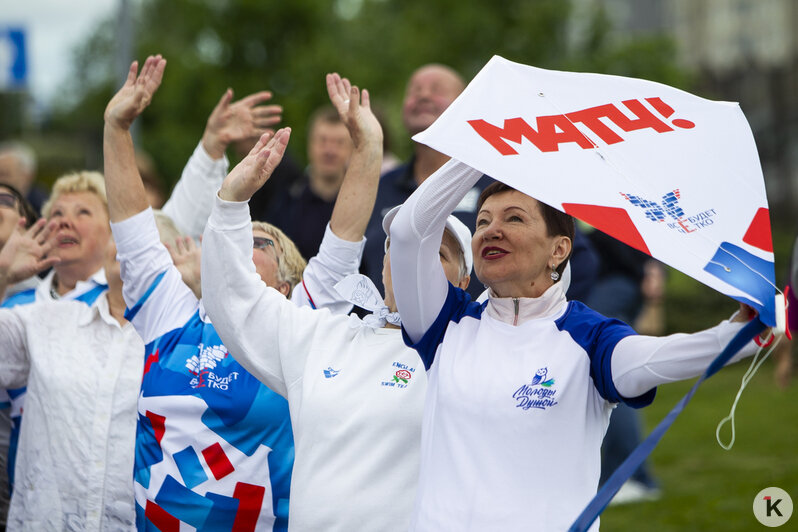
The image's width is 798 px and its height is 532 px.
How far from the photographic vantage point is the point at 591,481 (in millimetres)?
2627

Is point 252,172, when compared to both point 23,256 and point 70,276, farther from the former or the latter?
point 70,276

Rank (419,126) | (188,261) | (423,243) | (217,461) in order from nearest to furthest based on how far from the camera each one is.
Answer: (423,243), (217,461), (188,261), (419,126)

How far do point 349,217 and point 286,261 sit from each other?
0.29m

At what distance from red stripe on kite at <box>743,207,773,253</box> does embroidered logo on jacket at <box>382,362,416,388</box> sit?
41.7 inches

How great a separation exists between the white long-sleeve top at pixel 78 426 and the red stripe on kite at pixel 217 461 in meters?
0.36

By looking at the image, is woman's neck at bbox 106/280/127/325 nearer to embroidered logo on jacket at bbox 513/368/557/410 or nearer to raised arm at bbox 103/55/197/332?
raised arm at bbox 103/55/197/332

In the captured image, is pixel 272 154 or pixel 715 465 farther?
pixel 715 465

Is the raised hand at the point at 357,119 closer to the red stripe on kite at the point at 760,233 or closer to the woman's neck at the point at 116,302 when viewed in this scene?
the woman's neck at the point at 116,302

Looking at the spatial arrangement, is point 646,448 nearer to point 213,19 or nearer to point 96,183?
point 96,183

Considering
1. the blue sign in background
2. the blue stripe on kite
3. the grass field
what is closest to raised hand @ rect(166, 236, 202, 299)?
the blue stripe on kite

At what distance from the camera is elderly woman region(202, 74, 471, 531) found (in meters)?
2.90

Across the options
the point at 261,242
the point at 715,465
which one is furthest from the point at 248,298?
the point at 715,465

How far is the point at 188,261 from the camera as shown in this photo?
3.80 m

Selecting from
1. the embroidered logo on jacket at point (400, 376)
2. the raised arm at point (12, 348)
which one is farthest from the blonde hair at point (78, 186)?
Answer: the embroidered logo on jacket at point (400, 376)
